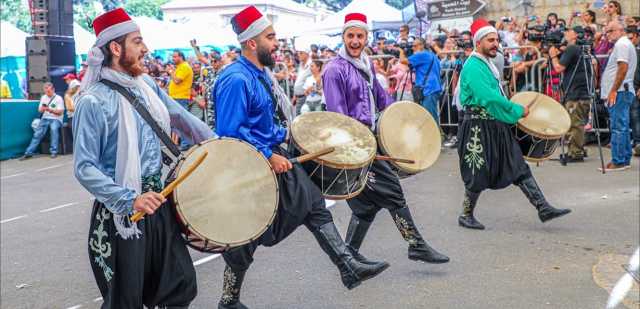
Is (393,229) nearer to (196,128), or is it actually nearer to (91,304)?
(91,304)

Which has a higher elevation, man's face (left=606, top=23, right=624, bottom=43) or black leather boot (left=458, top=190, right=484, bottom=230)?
man's face (left=606, top=23, right=624, bottom=43)

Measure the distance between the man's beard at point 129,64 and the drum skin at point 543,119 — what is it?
4071 mm

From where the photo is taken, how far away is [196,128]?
4.04 m

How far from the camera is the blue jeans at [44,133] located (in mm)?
16203

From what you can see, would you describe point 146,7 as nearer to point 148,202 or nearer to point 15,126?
point 15,126

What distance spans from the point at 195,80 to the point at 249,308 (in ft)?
35.8

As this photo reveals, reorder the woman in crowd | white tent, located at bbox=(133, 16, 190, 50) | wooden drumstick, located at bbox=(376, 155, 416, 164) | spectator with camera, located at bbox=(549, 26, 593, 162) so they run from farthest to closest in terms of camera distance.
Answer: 1. white tent, located at bbox=(133, 16, 190, 50)
2. the woman in crowd
3. spectator with camera, located at bbox=(549, 26, 593, 162)
4. wooden drumstick, located at bbox=(376, 155, 416, 164)

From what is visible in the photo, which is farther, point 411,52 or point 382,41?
point 382,41

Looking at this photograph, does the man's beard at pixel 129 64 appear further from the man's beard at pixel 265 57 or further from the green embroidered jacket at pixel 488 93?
the green embroidered jacket at pixel 488 93

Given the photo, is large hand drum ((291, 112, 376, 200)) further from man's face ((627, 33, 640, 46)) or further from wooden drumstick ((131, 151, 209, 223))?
man's face ((627, 33, 640, 46))

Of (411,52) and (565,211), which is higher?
(411,52)

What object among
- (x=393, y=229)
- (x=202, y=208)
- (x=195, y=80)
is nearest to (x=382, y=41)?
(x=195, y=80)

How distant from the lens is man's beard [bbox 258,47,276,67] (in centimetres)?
477

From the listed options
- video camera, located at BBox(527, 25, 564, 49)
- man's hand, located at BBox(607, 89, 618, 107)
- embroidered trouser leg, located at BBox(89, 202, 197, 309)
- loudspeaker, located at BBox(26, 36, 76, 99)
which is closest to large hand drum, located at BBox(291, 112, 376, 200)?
embroidered trouser leg, located at BBox(89, 202, 197, 309)
